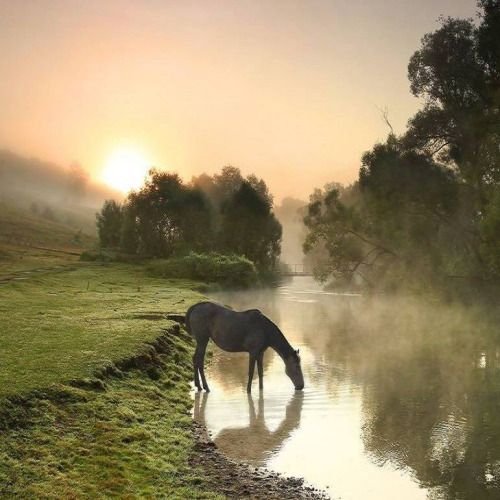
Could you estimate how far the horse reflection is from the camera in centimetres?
1404

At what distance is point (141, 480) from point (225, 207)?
281 ft

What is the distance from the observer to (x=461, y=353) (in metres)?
28.5

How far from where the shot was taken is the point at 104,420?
561 inches

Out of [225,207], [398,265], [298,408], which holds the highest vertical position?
[225,207]

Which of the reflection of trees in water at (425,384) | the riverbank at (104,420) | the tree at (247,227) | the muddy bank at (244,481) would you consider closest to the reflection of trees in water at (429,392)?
the reflection of trees in water at (425,384)

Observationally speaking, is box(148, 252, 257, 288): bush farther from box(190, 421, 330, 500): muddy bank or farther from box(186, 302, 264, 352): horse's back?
box(190, 421, 330, 500): muddy bank

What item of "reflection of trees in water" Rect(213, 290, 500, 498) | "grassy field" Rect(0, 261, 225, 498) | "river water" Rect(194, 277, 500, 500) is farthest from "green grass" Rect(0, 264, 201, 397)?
"reflection of trees in water" Rect(213, 290, 500, 498)

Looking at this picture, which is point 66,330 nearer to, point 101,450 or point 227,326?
point 227,326

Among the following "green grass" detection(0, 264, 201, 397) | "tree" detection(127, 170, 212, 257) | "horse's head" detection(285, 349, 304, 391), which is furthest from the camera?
"tree" detection(127, 170, 212, 257)

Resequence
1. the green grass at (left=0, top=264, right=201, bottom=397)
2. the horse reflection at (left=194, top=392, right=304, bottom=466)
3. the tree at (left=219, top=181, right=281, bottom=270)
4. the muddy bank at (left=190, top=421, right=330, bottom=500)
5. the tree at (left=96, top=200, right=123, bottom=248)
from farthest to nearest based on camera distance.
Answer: the tree at (left=96, top=200, right=123, bottom=248) < the tree at (left=219, top=181, right=281, bottom=270) < the green grass at (left=0, top=264, right=201, bottom=397) < the horse reflection at (left=194, top=392, right=304, bottom=466) < the muddy bank at (left=190, top=421, right=330, bottom=500)

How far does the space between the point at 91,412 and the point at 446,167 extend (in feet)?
159

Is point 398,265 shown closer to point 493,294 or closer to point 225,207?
point 493,294

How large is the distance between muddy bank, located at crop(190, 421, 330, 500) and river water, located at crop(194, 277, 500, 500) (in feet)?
1.40

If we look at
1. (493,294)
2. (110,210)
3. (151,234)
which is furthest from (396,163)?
(110,210)
